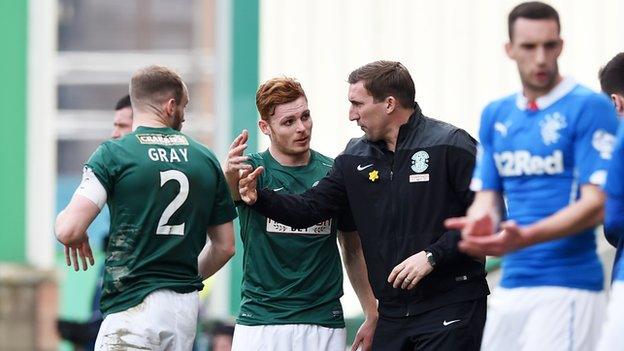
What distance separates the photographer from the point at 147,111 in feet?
26.3

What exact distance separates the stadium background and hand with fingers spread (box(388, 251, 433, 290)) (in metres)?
6.57

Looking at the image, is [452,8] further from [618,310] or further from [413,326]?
→ [618,310]

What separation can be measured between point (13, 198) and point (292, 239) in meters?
12.2

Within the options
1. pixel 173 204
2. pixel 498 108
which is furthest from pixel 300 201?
pixel 498 108

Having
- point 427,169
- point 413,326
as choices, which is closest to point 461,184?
point 427,169

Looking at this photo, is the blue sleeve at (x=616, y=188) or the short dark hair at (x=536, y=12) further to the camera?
the short dark hair at (x=536, y=12)

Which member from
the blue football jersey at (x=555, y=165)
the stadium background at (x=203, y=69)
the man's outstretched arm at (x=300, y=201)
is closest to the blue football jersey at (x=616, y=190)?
the blue football jersey at (x=555, y=165)

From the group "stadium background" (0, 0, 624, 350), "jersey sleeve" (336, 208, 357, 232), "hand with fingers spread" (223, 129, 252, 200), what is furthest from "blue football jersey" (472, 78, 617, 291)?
"stadium background" (0, 0, 624, 350)

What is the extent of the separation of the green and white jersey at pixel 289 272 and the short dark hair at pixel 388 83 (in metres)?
0.75

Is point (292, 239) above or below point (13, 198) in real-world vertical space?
above

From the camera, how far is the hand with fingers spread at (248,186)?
7.91 m

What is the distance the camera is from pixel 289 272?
8227mm

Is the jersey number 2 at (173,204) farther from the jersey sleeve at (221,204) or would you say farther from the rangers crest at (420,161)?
the rangers crest at (420,161)

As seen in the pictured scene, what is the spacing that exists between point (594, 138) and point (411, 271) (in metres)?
1.55
